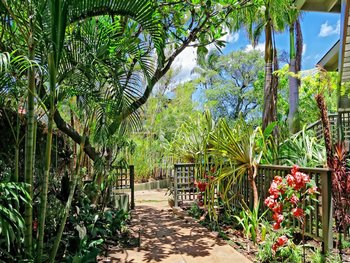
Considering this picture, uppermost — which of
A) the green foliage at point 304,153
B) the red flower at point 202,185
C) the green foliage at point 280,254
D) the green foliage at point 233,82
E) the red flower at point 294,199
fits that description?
the green foliage at point 233,82

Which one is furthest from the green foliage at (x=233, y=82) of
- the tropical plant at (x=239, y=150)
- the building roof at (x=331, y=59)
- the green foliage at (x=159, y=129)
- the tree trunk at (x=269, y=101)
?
the tropical plant at (x=239, y=150)

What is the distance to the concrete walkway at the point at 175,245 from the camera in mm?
3658

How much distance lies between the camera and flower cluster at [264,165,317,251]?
326 centimetres

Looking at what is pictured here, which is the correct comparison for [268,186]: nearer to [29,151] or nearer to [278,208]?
[278,208]

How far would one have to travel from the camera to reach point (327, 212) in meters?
3.44

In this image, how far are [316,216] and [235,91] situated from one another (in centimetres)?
1931

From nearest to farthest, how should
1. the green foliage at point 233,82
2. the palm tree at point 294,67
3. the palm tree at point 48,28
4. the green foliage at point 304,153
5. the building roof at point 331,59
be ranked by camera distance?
the palm tree at point 48,28 < the green foliage at point 304,153 < the building roof at point 331,59 < the palm tree at point 294,67 < the green foliage at point 233,82

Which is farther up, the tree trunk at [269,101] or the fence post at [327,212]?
the tree trunk at [269,101]

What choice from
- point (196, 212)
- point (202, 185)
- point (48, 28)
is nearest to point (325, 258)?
point (202, 185)

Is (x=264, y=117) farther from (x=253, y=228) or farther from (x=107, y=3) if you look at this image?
(x=107, y=3)

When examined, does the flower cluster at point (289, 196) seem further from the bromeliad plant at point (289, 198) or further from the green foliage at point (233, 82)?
the green foliage at point (233, 82)

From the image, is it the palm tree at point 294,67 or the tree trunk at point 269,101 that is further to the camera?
the palm tree at point 294,67

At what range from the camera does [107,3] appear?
277 cm

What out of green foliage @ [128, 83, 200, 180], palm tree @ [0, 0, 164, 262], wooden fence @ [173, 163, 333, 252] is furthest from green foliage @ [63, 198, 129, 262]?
green foliage @ [128, 83, 200, 180]
